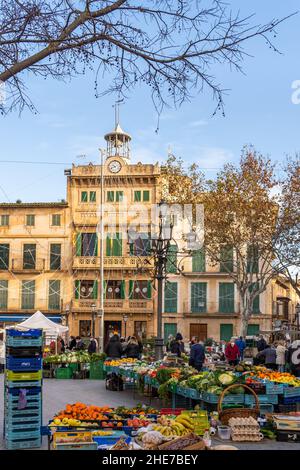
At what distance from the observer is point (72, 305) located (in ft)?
140

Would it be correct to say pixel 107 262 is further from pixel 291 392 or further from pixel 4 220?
pixel 291 392

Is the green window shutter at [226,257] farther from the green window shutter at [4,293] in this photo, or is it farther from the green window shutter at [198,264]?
the green window shutter at [4,293]

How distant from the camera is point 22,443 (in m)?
8.93

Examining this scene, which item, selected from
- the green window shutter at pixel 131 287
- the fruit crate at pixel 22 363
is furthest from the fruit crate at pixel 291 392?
the green window shutter at pixel 131 287

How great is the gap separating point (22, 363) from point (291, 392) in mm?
5623

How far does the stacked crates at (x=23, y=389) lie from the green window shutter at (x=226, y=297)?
33926 mm

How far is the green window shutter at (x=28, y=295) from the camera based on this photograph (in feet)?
142

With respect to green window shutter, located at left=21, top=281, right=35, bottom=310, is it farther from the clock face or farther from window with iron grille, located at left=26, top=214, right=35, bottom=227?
the clock face

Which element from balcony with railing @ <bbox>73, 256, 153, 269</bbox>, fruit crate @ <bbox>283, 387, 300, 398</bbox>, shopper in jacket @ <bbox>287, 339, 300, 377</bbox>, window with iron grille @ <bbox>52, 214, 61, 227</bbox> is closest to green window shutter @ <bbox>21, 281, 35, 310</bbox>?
balcony with railing @ <bbox>73, 256, 153, 269</bbox>

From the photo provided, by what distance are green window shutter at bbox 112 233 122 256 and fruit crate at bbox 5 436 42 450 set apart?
34499 millimetres

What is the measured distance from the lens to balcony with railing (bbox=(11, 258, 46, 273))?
43500 millimetres

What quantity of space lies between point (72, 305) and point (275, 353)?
2530 cm

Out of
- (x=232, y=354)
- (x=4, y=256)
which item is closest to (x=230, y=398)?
(x=232, y=354)
